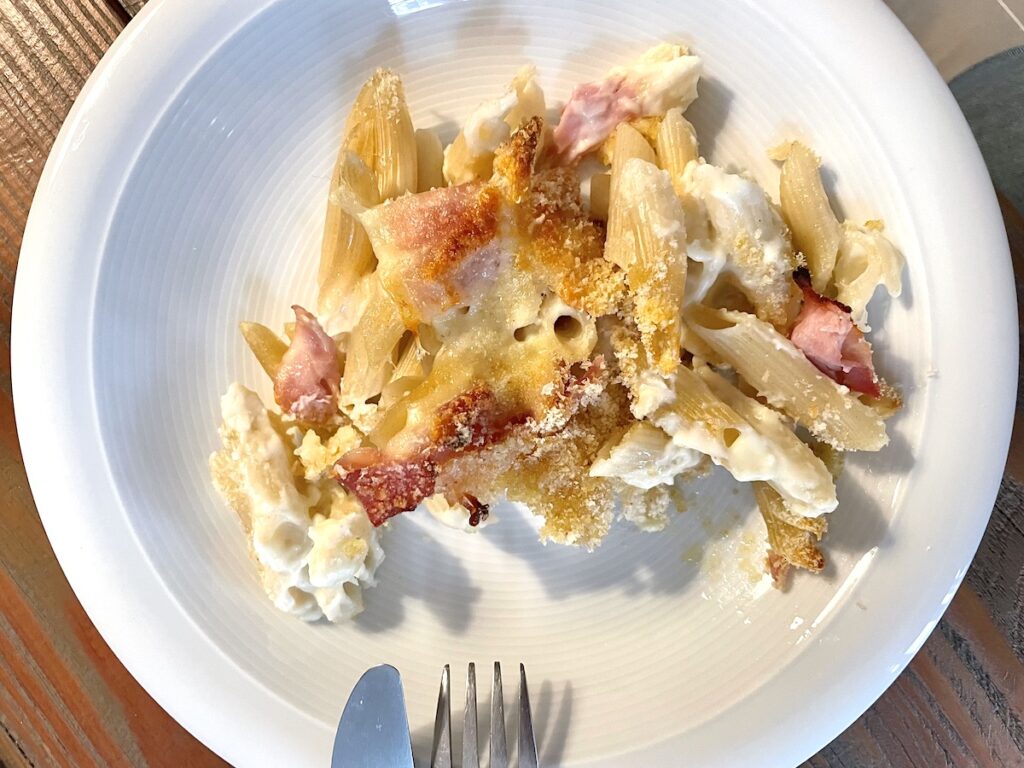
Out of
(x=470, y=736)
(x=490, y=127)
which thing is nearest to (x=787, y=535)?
(x=470, y=736)

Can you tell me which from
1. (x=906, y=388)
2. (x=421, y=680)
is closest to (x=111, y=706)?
(x=421, y=680)

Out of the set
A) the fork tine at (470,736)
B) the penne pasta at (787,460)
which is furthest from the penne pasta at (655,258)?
the fork tine at (470,736)

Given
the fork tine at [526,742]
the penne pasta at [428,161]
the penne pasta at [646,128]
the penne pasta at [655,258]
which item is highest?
the penne pasta at [428,161]

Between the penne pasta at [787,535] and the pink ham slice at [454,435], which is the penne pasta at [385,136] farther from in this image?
the penne pasta at [787,535]

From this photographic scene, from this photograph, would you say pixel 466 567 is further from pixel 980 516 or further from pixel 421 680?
pixel 980 516

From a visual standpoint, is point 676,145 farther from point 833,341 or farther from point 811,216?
point 833,341

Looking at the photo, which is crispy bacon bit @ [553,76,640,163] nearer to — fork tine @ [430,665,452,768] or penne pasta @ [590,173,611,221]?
penne pasta @ [590,173,611,221]
